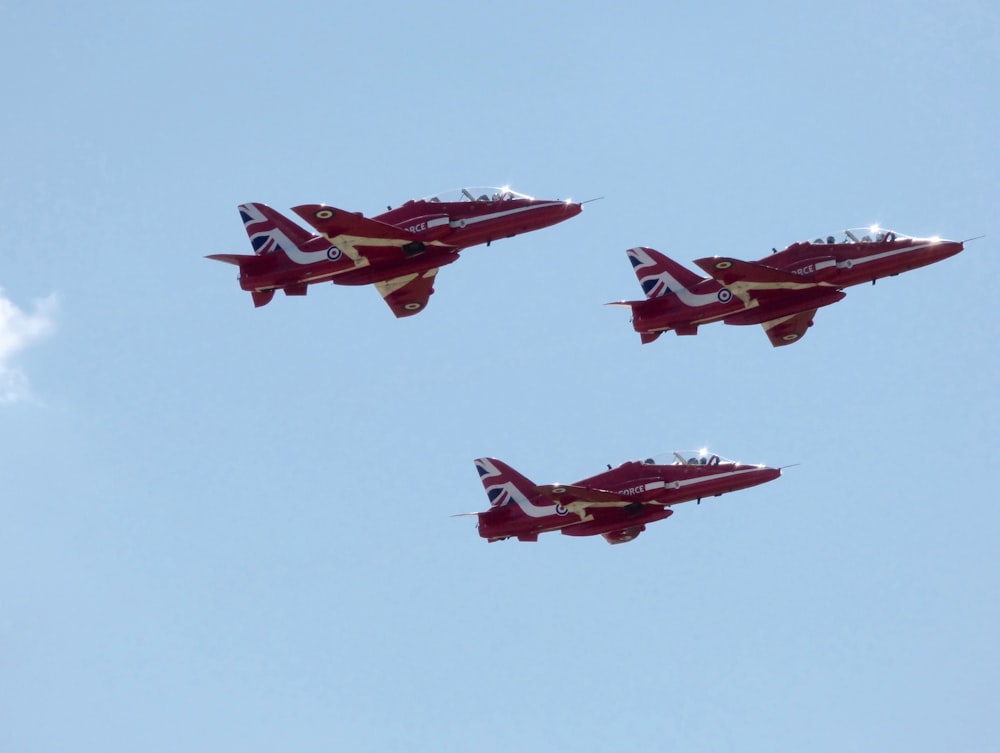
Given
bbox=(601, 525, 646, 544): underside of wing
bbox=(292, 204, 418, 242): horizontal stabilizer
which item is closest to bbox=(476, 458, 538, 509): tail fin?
bbox=(601, 525, 646, 544): underside of wing

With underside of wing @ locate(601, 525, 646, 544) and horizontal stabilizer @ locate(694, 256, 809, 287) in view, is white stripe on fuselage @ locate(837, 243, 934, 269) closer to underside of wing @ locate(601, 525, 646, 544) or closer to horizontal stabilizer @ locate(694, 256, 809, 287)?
horizontal stabilizer @ locate(694, 256, 809, 287)

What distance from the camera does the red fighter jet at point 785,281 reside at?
83.6m

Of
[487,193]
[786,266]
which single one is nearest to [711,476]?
[786,266]

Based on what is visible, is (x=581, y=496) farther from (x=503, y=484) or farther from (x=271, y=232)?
(x=271, y=232)

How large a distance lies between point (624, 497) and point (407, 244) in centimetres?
1369

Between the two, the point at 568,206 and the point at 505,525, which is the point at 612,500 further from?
the point at 568,206

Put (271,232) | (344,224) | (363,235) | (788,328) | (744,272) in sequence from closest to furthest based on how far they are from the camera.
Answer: (344,224) → (363,235) → (744,272) → (271,232) → (788,328)

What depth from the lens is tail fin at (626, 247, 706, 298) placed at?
281 ft

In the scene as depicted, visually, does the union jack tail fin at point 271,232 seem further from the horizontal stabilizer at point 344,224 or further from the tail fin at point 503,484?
the tail fin at point 503,484

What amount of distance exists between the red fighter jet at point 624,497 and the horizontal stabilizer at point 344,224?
12.0 meters

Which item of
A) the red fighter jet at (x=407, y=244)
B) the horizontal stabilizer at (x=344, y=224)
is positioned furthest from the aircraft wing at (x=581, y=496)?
the horizontal stabilizer at (x=344, y=224)

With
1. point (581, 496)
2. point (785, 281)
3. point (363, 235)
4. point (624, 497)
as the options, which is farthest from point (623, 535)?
point (363, 235)

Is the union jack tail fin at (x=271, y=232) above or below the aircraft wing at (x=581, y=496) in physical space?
above

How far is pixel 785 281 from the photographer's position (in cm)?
8356
